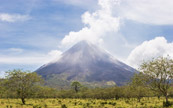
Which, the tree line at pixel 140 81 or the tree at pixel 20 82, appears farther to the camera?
the tree at pixel 20 82

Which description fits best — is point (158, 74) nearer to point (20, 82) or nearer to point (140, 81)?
point (140, 81)

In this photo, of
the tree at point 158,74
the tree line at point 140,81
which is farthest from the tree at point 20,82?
the tree at point 158,74

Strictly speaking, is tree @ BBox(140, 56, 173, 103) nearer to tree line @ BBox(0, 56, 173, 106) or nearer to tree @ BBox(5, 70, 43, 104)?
tree line @ BBox(0, 56, 173, 106)

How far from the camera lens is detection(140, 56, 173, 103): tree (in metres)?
45.8

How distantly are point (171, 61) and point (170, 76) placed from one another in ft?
12.6

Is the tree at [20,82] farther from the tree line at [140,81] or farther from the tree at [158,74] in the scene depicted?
A: the tree at [158,74]

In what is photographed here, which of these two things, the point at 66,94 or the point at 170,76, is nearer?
the point at 170,76

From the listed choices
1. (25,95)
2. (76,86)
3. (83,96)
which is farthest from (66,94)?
(25,95)

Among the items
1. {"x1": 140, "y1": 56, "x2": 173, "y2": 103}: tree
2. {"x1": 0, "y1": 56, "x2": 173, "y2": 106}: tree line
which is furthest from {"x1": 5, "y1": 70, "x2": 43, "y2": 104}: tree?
{"x1": 140, "y1": 56, "x2": 173, "y2": 103}: tree

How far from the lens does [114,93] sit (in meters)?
106

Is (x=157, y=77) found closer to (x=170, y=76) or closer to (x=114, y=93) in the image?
(x=170, y=76)

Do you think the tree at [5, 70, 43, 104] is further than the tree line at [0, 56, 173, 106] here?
Yes

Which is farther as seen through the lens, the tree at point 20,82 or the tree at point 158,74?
the tree at point 20,82

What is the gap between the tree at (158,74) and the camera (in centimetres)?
4581
